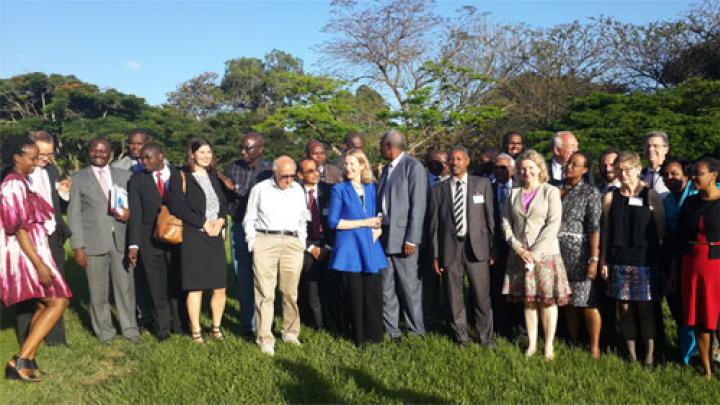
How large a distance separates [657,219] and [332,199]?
3.06 meters

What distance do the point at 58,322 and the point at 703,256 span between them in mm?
6488

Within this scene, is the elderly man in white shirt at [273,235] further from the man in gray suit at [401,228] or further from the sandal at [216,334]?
the man in gray suit at [401,228]

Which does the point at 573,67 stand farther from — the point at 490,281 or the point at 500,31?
the point at 490,281

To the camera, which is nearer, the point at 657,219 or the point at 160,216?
the point at 657,219

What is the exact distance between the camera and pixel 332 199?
237 inches

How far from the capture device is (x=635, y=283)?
208 inches

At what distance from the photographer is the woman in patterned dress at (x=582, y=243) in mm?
5480

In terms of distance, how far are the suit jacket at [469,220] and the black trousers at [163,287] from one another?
2.95 metres

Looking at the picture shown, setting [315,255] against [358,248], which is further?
[315,255]

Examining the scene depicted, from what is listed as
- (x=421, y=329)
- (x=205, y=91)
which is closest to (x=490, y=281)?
(x=421, y=329)

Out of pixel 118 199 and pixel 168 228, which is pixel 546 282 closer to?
pixel 168 228

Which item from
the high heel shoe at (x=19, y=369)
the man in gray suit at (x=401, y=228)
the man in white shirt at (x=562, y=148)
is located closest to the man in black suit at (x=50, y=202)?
the high heel shoe at (x=19, y=369)

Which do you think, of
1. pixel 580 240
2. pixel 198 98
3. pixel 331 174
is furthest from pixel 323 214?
pixel 198 98

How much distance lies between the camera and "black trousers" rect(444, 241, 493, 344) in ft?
19.8
